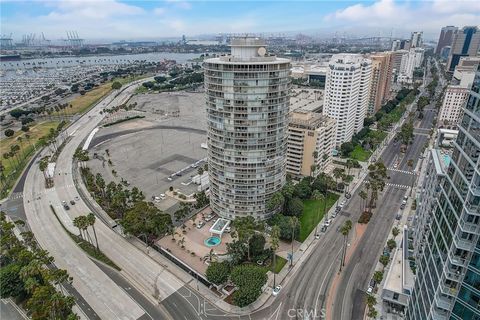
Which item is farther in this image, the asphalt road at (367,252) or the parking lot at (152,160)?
the parking lot at (152,160)

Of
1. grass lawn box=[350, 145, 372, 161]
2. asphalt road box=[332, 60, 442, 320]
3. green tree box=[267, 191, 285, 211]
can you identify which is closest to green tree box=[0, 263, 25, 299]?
green tree box=[267, 191, 285, 211]

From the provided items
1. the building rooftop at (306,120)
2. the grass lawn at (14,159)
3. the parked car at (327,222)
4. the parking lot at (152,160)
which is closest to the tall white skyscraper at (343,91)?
the building rooftop at (306,120)

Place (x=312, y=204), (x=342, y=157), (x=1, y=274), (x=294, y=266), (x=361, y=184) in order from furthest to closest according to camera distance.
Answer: (x=342, y=157) < (x=361, y=184) < (x=312, y=204) < (x=294, y=266) < (x=1, y=274)

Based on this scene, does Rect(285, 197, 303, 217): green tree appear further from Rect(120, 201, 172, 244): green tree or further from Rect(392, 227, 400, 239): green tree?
Rect(120, 201, 172, 244): green tree

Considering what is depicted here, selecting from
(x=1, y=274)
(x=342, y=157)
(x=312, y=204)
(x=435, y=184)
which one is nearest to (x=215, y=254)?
(x=312, y=204)

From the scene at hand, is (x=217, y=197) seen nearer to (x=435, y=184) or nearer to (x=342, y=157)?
(x=435, y=184)

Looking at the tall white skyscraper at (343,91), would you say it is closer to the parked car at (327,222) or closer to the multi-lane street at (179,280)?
the multi-lane street at (179,280)

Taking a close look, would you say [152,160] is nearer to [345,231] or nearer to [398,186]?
[345,231]
